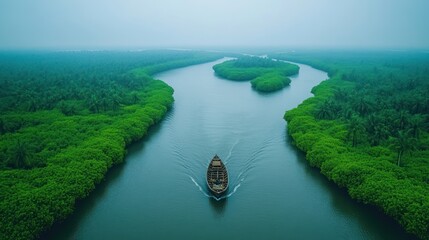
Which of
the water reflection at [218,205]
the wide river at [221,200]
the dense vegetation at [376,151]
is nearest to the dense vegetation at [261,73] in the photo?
the dense vegetation at [376,151]

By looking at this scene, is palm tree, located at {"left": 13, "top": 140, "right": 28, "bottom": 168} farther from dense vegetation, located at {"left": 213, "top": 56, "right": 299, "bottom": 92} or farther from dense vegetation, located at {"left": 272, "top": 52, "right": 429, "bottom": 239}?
dense vegetation, located at {"left": 213, "top": 56, "right": 299, "bottom": 92}

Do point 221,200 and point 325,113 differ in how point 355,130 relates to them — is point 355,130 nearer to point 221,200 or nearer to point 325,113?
point 325,113

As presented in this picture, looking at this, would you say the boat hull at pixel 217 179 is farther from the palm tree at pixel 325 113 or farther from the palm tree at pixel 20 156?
the palm tree at pixel 325 113

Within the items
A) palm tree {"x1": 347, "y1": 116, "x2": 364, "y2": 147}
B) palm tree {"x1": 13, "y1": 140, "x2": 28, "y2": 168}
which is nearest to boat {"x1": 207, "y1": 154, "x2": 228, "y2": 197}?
palm tree {"x1": 347, "y1": 116, "x2": 364, "y2": 147}

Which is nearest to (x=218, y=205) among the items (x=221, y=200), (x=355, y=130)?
(x=221, y=200)

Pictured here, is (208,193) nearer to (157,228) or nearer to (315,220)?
(157,228)
